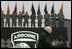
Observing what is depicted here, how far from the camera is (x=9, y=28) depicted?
1666 centimetres

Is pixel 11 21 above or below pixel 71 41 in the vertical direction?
above

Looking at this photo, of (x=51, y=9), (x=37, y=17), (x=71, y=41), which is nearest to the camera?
(x=71, y=41)

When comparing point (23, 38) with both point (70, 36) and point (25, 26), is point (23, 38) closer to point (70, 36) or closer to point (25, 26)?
point (25, 26)

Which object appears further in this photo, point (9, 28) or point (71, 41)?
point (9, 28)

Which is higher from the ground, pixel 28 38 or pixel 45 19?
pixel 45 19

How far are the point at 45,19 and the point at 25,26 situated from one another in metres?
1.48

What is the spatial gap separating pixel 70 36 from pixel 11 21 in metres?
3.93

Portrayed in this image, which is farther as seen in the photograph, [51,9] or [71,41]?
[51,9]

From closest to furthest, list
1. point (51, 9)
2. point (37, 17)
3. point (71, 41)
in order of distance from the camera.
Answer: point (71, 41) → point (37, 17) → point (51, 9)

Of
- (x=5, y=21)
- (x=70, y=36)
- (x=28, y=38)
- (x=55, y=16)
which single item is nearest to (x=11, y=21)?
(x=5, y=21)

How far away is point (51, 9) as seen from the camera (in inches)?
722

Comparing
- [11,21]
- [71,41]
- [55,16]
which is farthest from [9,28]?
[71,41]

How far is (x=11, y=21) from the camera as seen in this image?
16734mm

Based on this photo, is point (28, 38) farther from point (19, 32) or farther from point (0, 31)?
point (0, 31)
